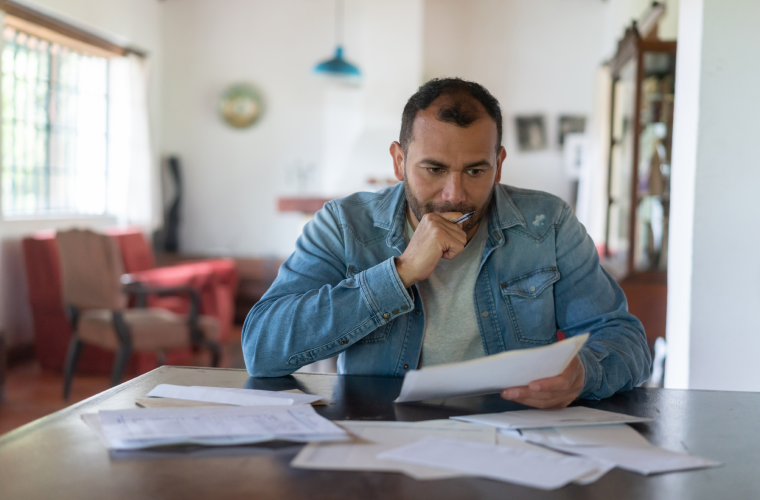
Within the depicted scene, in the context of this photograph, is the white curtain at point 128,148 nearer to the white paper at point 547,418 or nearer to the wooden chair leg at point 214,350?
the wooden chair leg at point 214,350

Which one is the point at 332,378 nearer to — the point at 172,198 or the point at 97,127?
the point at 97,127

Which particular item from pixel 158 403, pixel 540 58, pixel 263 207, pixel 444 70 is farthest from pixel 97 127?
pixel 158 403

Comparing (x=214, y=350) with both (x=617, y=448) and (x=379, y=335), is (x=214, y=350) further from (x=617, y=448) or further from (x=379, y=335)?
(x=617, y=448)

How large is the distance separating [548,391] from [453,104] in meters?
0.63

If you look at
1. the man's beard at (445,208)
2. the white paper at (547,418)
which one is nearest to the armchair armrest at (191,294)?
the man's beard at (445,208)

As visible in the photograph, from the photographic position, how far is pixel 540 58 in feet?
21.2

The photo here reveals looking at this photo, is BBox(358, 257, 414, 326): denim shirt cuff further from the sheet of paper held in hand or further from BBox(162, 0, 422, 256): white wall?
BBox(162, 0, 422, 256): white wall

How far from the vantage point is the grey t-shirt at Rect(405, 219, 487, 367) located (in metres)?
1.39

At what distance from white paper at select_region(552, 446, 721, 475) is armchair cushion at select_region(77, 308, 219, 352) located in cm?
297

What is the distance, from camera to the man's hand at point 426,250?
1.27 m

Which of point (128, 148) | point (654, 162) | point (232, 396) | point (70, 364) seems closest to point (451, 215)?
point (232, 396)

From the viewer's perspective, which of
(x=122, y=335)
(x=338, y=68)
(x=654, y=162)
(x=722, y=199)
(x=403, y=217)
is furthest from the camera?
(x=338, y=68)

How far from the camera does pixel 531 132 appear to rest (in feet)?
21.2

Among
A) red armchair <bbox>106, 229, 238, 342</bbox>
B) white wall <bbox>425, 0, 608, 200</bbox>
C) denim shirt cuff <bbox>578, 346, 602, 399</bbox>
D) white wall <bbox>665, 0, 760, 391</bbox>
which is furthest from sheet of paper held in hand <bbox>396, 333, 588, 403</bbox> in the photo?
white wall <bbox>425, 0, 608, 200</bbox>
